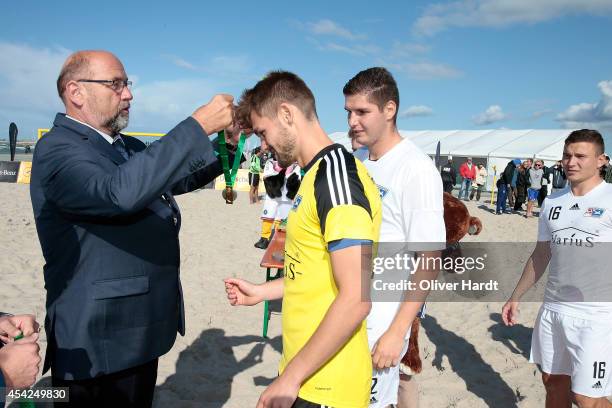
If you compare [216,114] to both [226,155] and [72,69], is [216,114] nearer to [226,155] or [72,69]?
[226,155]

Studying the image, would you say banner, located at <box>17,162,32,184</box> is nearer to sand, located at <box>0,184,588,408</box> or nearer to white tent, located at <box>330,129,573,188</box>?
sand, located at <box>0,184,588,408</box>

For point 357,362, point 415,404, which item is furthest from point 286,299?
point 415,404

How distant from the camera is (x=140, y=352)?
6.75 ft

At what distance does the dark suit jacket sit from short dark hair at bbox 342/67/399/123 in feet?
3.31

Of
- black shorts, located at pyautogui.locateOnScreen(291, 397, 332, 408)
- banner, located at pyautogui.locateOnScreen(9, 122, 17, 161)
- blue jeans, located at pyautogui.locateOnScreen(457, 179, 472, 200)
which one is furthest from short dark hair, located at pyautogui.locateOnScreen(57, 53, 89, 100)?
banner, located at pyautogui.locateOnScreen(9, 122, 17, 161)

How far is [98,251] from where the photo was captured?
1921mm

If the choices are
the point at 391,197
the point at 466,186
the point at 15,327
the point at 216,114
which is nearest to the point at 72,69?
the point at 216,114

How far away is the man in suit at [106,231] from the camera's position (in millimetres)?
1718

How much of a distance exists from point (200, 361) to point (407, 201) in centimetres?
318

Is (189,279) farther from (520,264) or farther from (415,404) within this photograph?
(520,264)

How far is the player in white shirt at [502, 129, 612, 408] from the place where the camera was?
285 cm

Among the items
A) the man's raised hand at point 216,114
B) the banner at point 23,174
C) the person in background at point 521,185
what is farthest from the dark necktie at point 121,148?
the banner at point 23,174

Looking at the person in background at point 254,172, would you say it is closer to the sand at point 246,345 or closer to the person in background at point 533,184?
the sand at point 246,345

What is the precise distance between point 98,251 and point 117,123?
661mm
